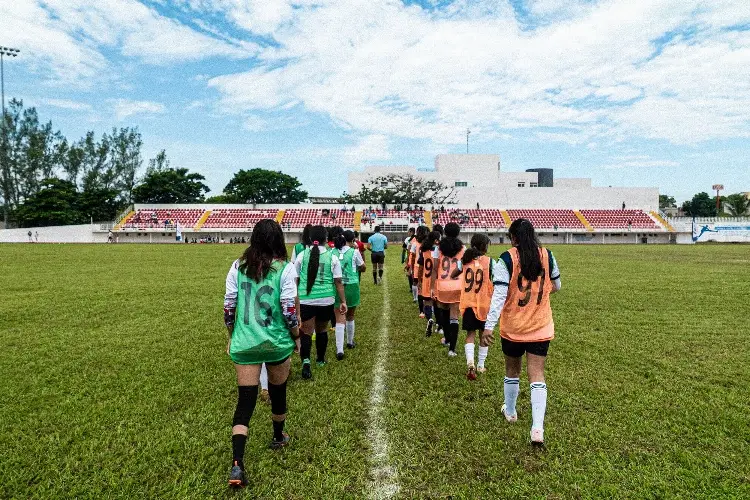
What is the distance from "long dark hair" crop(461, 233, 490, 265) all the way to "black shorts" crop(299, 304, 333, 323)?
5.54 ft

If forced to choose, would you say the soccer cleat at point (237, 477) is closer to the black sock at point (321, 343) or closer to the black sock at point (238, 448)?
the black sock at point (238, 448)

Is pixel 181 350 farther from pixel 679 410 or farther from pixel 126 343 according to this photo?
pixel 679 410

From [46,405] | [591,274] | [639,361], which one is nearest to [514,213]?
[591,274]

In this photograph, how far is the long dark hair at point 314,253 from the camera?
5.06m

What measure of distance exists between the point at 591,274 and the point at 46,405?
1608 centimetres

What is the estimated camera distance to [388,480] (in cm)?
310

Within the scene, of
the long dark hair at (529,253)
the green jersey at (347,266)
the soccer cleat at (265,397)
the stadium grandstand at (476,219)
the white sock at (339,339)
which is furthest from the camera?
the stadium grandstand at (476,219)

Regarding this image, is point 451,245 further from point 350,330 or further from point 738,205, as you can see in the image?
point 738,205

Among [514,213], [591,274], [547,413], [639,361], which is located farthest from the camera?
[514,213]

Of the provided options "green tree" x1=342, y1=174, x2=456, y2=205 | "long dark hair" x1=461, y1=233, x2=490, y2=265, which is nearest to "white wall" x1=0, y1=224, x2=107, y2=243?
"green tree" x1=342, y1=174, x2=456, y2=205

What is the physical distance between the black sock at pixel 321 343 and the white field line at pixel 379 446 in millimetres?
675

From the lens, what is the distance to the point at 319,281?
5.13m

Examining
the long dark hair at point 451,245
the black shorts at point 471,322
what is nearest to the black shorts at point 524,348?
the black shorts at point 471,322

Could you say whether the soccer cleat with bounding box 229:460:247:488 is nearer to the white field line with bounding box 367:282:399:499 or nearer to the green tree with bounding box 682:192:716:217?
the white field line with bounding box 367:282:399:499
